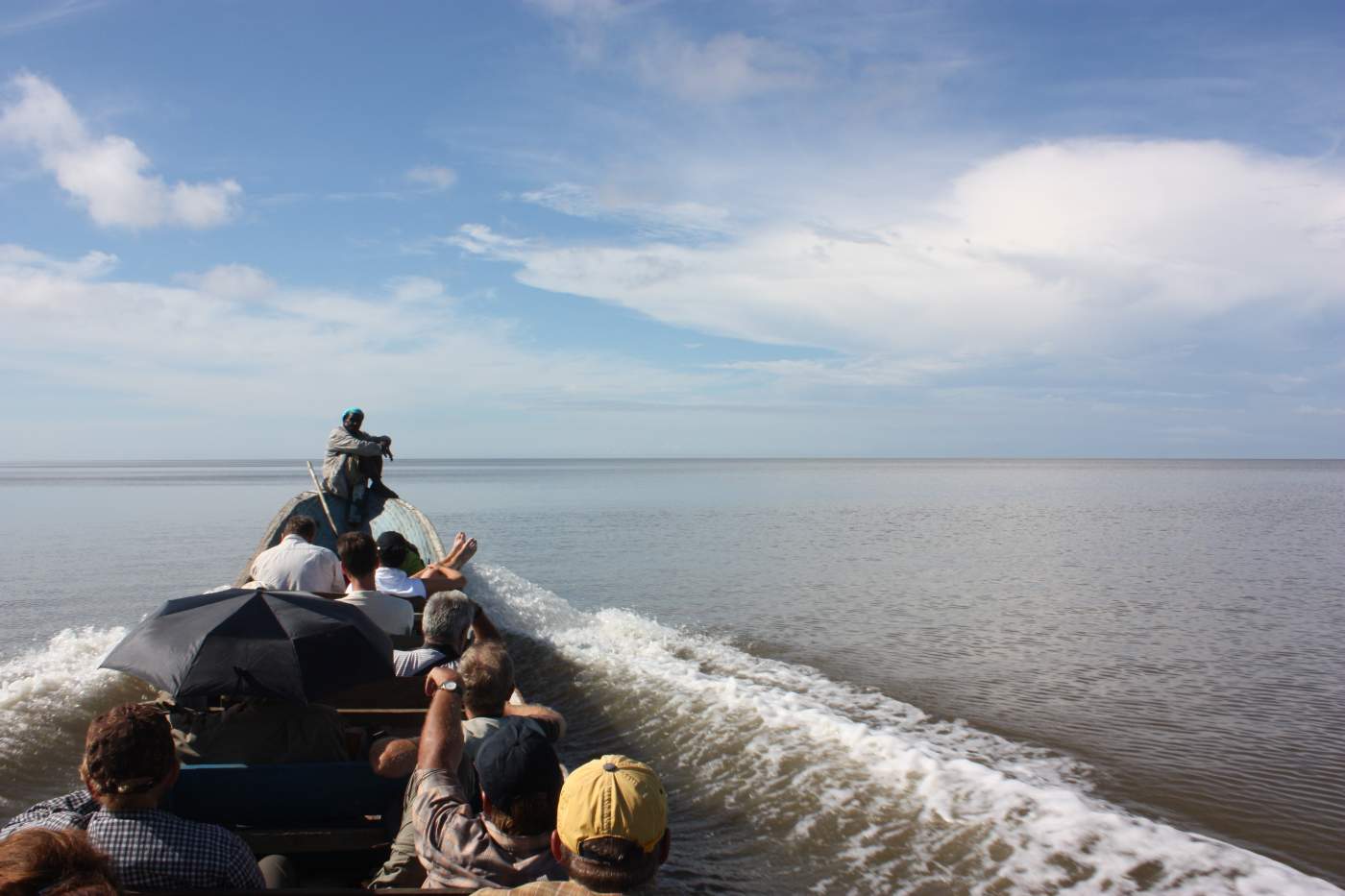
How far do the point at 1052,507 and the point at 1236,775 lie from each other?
34430 millimetres

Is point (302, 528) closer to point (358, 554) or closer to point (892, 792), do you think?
point (358, 554)

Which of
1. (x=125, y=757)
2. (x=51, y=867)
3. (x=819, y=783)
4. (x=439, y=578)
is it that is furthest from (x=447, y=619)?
(x=819, y=783)

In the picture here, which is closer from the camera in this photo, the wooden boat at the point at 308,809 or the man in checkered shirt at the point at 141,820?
the man in checkered shirt at the point at 141,820

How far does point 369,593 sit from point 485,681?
260 centimetres

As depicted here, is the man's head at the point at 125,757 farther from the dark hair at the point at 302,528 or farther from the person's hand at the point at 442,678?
the dark hair at the point at 302,528

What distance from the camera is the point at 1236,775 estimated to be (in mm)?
7562

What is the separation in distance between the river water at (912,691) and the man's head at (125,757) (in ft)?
11.4

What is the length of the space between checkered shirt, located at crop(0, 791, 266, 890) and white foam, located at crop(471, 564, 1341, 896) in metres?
3.53

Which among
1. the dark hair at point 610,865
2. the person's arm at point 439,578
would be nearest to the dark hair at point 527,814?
the dark hair at point 610,865

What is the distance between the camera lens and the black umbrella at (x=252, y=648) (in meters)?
4.19

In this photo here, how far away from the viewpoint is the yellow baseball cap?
98.9 inches

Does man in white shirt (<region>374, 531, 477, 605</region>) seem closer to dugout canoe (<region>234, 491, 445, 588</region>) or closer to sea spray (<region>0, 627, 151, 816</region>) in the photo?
sea spray (<region>0, 627, 151, 816</region>)

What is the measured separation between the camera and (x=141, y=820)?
118 inches

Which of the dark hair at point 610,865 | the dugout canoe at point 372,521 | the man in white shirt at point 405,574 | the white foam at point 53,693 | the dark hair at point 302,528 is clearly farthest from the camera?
the dugout canoe at point 372,521
